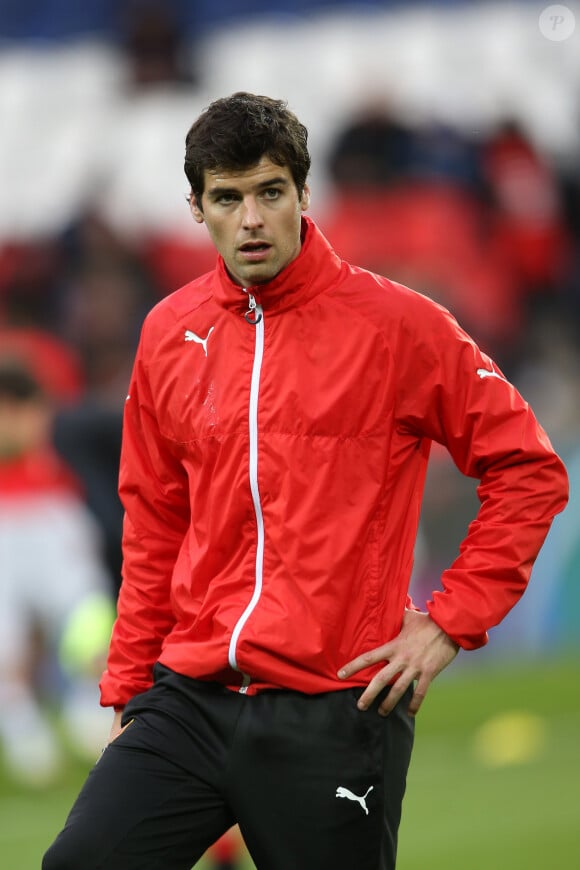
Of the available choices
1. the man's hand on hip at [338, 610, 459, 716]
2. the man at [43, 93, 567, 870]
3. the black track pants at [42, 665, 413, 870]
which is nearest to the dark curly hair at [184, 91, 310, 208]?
the man at [43, 93, 567, 870]

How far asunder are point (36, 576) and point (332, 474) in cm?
521

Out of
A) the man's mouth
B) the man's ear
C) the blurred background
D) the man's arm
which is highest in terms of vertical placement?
the man's ear

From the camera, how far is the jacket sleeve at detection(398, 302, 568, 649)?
2.98 metres

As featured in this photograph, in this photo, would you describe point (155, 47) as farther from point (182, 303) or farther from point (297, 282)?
point (297, 282)

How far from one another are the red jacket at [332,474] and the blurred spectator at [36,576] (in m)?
4.34

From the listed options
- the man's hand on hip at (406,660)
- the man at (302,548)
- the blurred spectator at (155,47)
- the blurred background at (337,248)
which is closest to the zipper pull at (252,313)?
the man at (302,548)

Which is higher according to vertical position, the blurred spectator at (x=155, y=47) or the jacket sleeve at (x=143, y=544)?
the blurred spectator at (x=155, y=47)

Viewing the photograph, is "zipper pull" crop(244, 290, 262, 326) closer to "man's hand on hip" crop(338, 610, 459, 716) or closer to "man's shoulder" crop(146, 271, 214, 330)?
"man's shoulder" crop(146, 271, 214, 330)

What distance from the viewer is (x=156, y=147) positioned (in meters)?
10.9

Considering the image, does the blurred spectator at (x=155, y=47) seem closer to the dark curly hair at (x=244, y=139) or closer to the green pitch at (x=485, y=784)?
the green pitch at (x=485, y=784)

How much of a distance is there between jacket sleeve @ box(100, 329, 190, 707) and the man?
19 cm

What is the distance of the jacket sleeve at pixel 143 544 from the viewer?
10.8 ft

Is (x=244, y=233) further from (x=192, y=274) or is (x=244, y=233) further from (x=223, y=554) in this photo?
(x=192, y=274)

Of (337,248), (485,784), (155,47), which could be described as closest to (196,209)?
(485,784)
